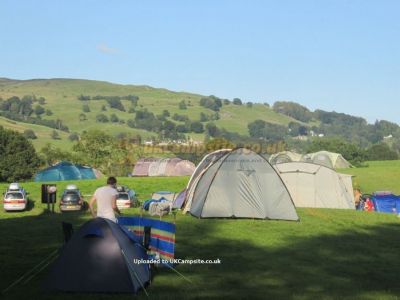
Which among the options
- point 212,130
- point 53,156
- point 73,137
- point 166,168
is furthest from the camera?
point 212,130

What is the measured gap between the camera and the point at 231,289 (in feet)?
40.5

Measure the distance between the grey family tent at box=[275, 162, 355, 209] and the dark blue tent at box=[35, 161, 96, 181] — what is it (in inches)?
1166

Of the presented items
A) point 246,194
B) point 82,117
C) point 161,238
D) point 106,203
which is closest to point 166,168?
point 246,194

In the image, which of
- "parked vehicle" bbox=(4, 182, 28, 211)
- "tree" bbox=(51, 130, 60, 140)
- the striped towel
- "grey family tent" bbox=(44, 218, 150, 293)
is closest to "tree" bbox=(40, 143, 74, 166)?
"parked vehicle" bbox=(4, 182, 28, 211)

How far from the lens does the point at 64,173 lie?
2291 inches

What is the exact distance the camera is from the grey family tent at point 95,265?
466 inches

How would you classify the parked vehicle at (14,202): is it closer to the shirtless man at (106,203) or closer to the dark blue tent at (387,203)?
the dark blue tent at (387,203)

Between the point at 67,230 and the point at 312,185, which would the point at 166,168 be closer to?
the point at 312,185

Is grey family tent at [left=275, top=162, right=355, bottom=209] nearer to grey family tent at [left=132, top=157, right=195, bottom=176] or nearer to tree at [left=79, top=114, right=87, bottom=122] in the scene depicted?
grey family tent at [left=132, top=157, right=195, bottom=176]

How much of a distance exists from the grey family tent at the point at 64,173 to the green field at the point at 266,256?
31.4 meters

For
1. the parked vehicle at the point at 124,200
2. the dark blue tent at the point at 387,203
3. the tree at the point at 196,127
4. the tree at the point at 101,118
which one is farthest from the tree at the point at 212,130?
the dark blue tent at the point at 387,203

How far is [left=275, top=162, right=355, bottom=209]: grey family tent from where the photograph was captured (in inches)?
1284

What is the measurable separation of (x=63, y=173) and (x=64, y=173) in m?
0.12

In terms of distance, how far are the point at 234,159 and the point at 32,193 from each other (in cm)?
2361
